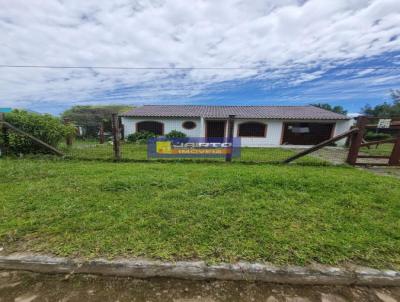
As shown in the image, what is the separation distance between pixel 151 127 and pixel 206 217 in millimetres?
12557

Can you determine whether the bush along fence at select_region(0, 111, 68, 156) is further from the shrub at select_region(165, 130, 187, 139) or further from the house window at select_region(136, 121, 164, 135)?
the shrub at select_region(165, 130, 187, 139)

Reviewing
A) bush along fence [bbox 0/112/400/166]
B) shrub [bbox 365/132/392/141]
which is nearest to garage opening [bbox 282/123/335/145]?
shrub [bbox 365/132/392/141]

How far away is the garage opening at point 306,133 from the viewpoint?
44.6 ft

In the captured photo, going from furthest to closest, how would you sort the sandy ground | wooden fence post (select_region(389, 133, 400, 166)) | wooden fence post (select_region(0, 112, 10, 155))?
wooden fence post (select_region(0, 112, 10, 155))
wooden fence post (select_region(389, 133, 400, 166))
the sandy ground

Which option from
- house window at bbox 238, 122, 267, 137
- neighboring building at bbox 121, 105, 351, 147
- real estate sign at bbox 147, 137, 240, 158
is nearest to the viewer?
real estate sign at bbox 147, 137, 240, 158

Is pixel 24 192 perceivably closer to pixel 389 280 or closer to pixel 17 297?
pixel 17 297

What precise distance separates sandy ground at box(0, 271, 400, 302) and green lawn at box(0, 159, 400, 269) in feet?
0.76

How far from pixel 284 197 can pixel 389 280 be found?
1.64 metres

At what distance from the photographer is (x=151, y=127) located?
46.9 ft

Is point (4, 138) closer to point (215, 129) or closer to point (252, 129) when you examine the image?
point (215, 129)

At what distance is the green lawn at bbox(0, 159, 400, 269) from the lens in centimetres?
195

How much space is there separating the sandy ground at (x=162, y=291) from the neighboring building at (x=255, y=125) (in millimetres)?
12228

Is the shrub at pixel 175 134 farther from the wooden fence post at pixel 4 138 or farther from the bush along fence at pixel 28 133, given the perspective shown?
the wooden fence post at pixel 4 138

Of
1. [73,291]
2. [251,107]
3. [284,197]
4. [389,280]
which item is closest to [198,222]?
[73,291]
